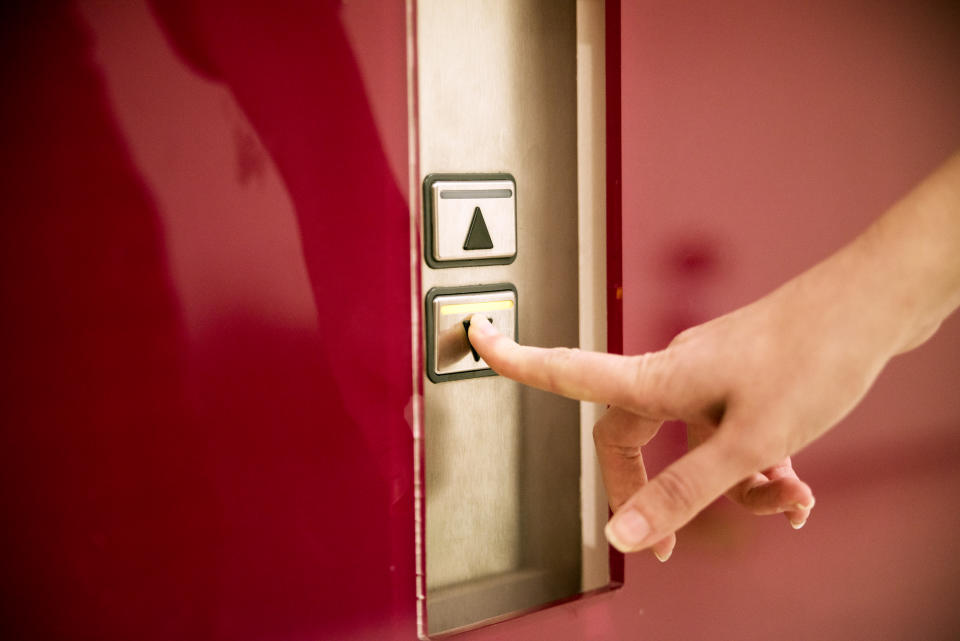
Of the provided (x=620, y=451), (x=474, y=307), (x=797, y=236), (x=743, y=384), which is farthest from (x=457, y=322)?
(x=797, y=236)

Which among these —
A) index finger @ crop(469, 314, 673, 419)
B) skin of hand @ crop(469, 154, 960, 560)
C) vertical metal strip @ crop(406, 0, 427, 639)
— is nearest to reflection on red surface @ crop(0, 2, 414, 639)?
vertical metal strip @ crop(406, 0, 427, 639)

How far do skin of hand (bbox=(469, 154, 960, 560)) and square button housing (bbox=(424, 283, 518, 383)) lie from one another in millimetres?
240

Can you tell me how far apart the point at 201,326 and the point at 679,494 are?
44 centimetres

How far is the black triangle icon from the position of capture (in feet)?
2.79

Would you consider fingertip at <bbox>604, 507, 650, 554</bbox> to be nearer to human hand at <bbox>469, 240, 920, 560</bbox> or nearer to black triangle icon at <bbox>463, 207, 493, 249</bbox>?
human hand at <bbox>469, 240, 920, 560</bbox>

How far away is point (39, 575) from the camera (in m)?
0.67

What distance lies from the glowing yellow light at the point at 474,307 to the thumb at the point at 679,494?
35 cm

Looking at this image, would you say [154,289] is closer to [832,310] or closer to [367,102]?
[367,102]

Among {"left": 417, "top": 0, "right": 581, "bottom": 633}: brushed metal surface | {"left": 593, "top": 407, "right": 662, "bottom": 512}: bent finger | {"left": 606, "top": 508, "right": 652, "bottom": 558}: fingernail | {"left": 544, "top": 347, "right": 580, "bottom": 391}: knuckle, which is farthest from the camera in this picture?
{"left": 417, "top": 0, "right": 581, "bottom": 633}: brushed metal surface

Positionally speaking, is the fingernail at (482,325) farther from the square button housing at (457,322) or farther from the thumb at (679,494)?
the thumb at (679,494)

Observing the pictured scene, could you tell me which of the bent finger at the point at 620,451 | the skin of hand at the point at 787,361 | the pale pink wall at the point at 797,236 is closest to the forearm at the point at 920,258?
the skin of hand at the point at 787,361

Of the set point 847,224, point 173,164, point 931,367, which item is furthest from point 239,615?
point 931,367

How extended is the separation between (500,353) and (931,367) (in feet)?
2.79

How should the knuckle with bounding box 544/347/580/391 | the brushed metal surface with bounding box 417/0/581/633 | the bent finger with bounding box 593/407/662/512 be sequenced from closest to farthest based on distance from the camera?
1. the knuckle with bounding box 544/347/580/391
2. the bent finger with bounding box 593/407/662/512
3. the brushed metal surface with bounding box 417/0/581/633
